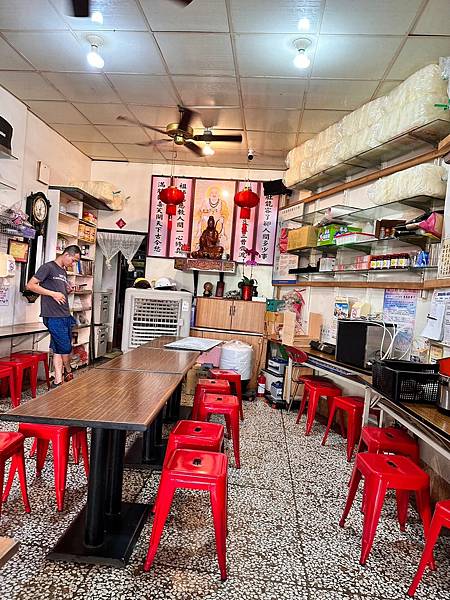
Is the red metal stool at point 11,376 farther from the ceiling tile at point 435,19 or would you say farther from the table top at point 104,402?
the ceiling tile at point 435,19

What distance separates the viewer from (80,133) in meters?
5.97

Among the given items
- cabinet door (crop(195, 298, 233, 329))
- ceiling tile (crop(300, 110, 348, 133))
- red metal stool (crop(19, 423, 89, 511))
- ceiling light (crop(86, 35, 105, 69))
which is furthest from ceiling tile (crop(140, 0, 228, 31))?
cabinet door (crop(195, 298, 233, 329))

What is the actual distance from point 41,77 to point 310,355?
4224 mm

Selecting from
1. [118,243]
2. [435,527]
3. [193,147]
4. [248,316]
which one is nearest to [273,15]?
[193,147]

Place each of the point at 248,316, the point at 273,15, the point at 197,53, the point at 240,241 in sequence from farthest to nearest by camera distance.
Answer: the point at 240,241 < the point at 248,316 < the point at 197,53 < the point at 273,15

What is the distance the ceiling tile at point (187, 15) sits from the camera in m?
3.08

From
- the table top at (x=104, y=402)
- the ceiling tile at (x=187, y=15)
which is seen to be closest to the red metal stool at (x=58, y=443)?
the table top at (x=104, y=402)

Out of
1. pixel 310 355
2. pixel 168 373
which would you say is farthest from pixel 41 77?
pixel 310 355

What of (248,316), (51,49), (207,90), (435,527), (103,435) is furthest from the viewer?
(248,316)

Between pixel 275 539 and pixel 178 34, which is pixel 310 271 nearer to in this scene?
pixel 178 34

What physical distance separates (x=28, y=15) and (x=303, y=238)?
3695 millimetres

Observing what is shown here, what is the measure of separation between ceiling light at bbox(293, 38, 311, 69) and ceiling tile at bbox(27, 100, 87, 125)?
Answer: 2964mm

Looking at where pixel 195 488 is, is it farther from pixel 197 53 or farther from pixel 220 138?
pixel 220 138

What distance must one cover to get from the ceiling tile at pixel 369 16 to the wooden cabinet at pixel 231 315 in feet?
12.6
